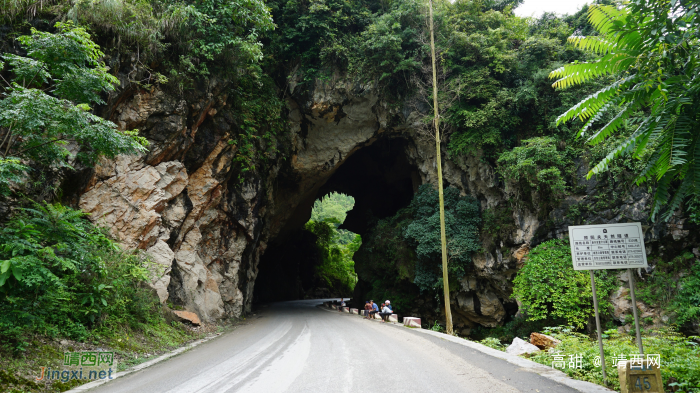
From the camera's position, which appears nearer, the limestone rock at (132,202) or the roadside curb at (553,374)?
the roadside curb at (553,374)

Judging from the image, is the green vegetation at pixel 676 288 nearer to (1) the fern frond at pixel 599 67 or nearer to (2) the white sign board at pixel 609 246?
(2) the white sign board at pixel 609 246

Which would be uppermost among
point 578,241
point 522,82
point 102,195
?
point 522,82

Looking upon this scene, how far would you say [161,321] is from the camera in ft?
29.3

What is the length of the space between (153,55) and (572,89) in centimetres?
1591

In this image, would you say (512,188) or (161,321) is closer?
(161,321)

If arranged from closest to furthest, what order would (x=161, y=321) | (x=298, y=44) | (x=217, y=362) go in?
(x=217, y=362) < (x=161, y=321) < (x=298, y=44)

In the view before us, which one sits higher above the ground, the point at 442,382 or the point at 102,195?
the point at 102,195

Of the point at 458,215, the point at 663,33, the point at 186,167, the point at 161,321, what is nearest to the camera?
the point at 663,33

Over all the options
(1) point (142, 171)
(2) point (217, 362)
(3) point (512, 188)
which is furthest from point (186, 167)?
(3) point (512, 188)

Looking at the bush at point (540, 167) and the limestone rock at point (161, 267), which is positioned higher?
the bush at point (540, 167)

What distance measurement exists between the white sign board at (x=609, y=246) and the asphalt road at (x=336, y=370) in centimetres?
172

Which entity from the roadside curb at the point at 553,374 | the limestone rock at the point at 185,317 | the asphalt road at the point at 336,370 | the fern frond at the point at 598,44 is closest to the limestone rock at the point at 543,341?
the roadside curb at the point at 553,374

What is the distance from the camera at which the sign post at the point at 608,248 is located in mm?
4328

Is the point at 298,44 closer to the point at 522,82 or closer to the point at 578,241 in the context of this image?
the point at 522,82
